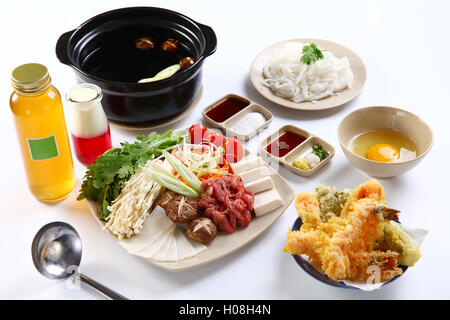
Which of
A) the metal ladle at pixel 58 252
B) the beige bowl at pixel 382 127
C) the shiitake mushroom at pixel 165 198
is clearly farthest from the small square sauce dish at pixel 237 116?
the metal ladle at pixel 58 252

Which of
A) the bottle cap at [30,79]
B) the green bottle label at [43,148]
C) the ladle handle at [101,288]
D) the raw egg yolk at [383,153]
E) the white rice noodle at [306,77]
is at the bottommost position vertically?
the ladle handle at [101,288]

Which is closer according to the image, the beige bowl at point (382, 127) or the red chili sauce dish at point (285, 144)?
the beige bowl at point (382, 127)

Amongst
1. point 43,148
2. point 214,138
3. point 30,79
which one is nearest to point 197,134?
point 214,138

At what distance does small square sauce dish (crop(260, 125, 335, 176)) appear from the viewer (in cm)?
330

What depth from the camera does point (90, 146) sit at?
3191 millimetres

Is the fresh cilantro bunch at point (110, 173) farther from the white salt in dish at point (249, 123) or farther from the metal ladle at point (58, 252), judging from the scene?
the white salt in dish at point (249, 123)

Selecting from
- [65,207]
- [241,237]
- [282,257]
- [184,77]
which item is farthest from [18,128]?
[282,257]

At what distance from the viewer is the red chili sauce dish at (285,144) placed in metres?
3.43

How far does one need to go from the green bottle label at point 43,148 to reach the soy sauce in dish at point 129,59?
2.77 feet

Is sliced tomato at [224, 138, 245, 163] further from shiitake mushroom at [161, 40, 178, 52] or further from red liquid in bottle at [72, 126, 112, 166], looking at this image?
shiitake mushroom at [161, 40, 178, 52]

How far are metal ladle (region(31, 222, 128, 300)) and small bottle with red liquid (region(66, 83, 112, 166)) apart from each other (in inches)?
24.2

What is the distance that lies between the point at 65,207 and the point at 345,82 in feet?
7.16

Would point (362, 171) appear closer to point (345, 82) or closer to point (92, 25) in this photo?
point (345, 82)

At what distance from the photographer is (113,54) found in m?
3.78
